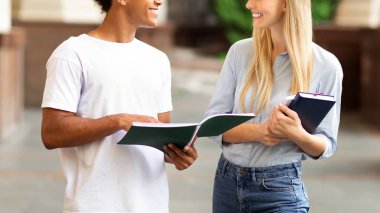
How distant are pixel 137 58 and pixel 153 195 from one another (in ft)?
1.68

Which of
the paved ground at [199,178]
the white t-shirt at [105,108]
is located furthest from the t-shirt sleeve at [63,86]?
the paved ground at [199,178]

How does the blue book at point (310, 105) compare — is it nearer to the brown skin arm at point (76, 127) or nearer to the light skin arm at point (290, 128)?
the light skin arm at point (290, 128)

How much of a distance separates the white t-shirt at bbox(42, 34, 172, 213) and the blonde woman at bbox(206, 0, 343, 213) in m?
0.37

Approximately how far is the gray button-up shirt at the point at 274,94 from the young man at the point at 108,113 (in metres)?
0.34

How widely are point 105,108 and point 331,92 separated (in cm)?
89

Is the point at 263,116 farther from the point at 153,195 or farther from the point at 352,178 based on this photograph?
the point at 352,178

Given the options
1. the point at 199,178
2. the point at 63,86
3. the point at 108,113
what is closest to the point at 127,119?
the point at 108,113

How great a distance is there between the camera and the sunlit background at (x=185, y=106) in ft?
28.4

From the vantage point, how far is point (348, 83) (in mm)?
16641

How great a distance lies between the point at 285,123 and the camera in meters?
3.52

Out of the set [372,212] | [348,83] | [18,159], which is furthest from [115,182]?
[348,83]

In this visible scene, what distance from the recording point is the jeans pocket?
145 inches

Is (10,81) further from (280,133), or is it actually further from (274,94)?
(280,133)

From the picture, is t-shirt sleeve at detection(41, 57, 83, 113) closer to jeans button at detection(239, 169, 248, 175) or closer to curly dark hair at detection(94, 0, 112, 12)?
curly dark hair at detection(94, 0, 112, 12)
